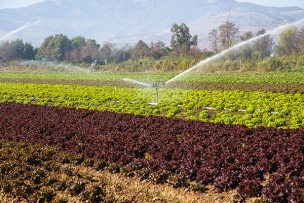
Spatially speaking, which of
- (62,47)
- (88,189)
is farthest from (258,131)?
(62,47)

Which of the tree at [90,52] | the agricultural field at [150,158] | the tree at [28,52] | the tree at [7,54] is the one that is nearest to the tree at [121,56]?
the tree at [90,52]

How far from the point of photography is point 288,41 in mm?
74438

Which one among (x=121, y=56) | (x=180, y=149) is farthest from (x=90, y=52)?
(x=180, y=149)

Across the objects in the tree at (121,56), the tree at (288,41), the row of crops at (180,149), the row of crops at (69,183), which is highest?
the tree at (288,41)

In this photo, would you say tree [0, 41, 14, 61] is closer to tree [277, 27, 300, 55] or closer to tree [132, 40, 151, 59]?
tree [132, 40, 151, 59]

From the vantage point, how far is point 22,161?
1134cm

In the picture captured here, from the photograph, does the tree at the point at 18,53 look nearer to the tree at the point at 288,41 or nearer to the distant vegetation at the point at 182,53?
the distant vegetation at the point at 182,53

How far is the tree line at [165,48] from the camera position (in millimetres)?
73250

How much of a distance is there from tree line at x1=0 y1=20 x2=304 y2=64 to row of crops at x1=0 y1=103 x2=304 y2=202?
49.3 meters

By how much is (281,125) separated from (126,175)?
296 inches

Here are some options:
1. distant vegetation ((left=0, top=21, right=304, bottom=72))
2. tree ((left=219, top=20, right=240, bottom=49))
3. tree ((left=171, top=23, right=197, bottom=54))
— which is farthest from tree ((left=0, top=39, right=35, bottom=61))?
tree ((left=219, top=20, right=240, bottom=49))

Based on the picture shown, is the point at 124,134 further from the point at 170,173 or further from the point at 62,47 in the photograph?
the point at 62,47

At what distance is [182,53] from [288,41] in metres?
20.4

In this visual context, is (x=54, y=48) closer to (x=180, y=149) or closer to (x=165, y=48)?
(x=165, y=48)
